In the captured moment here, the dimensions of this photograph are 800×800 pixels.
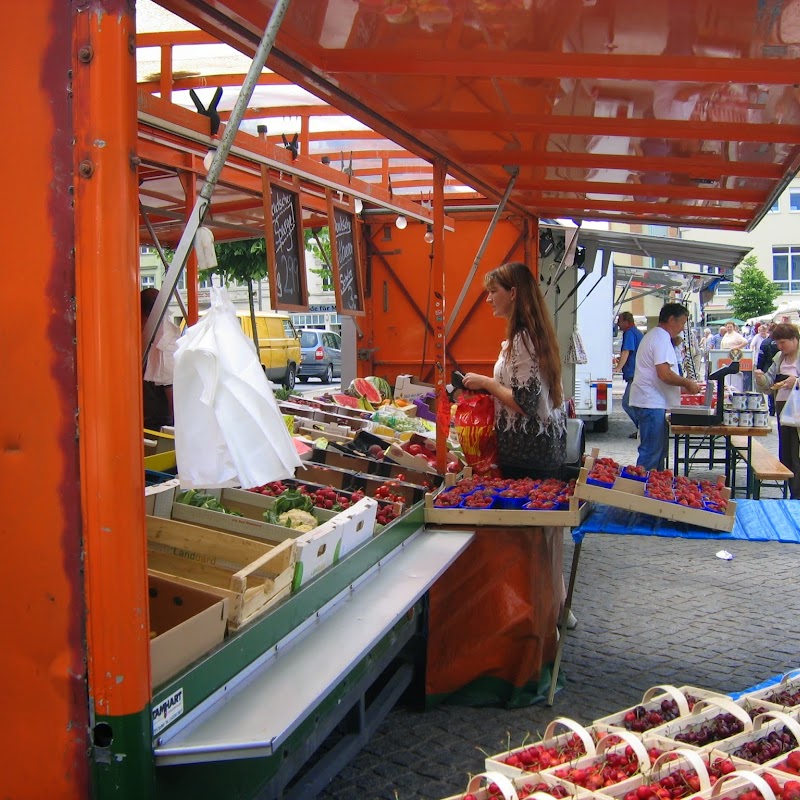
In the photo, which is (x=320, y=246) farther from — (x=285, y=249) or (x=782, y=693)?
(x=782, y=693)

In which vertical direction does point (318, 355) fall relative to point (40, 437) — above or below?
below

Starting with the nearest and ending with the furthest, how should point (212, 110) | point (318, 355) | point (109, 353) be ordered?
point (109, 353), point (212, 110), point (318, 355)

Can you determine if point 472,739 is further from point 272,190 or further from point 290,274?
point 272,190

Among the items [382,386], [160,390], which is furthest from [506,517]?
[382,386]

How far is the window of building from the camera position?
142 ft

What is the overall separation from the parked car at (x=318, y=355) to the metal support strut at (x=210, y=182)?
89.2ft

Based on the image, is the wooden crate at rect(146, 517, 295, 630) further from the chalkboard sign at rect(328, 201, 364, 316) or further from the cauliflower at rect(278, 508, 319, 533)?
the chalkboard sign at rect(328, 201, 364, 316)

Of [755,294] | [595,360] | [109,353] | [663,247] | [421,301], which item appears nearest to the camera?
[109,353]

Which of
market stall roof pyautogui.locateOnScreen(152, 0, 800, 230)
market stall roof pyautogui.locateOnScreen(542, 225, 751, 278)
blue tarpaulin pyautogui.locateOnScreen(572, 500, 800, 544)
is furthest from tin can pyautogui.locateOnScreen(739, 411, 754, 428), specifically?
blue tarpaulin pyautogui.locateOnScreen(572, 500, 800, 544)

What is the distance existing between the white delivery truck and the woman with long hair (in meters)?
10.3

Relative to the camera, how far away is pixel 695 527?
4309 millimetres

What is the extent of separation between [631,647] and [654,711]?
2.45 metres

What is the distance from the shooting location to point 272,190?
203 inches

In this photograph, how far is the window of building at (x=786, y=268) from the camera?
43156 mm
